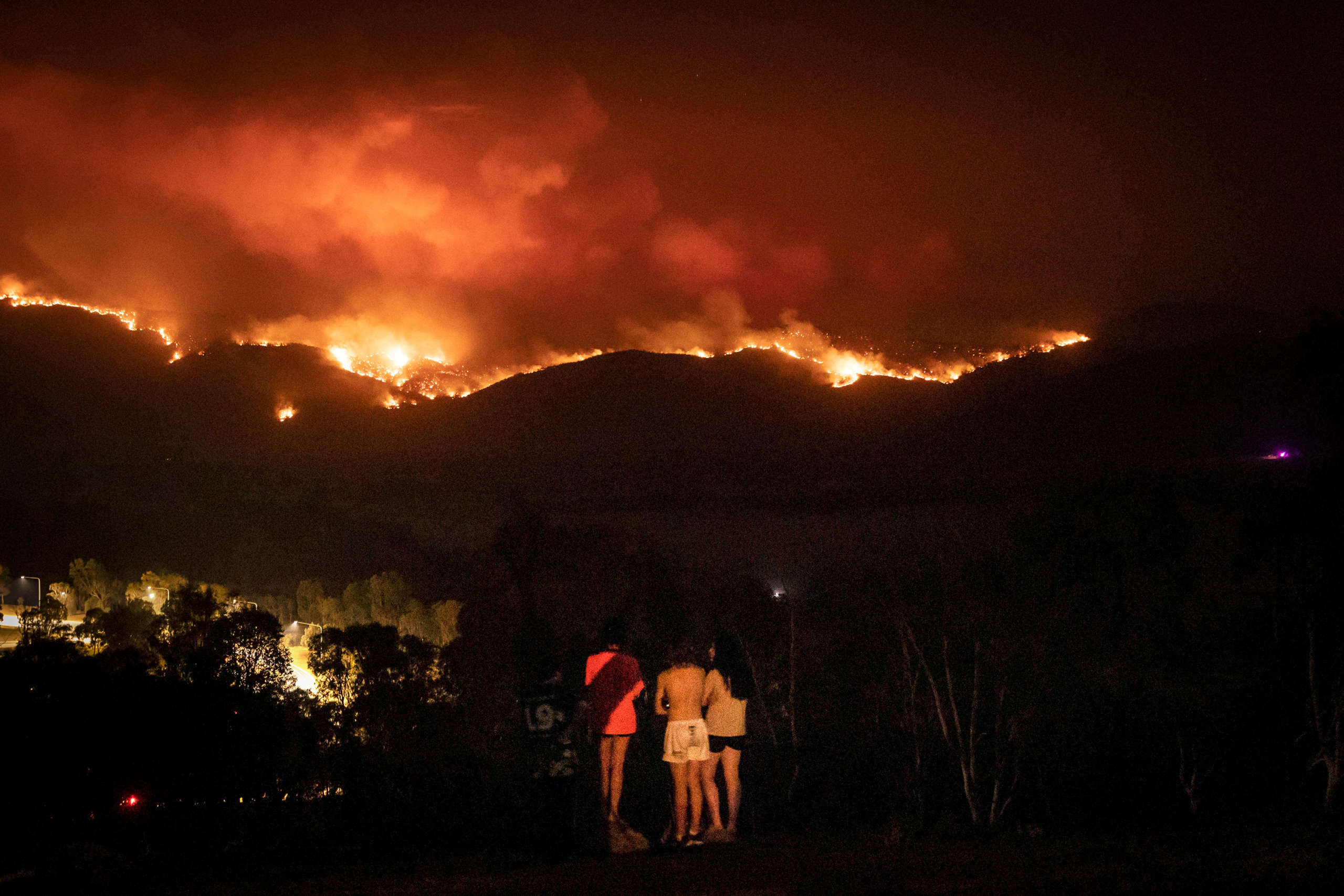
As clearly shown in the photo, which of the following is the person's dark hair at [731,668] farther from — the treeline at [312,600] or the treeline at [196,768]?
the treeline at [312,600]

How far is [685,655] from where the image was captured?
28.5 feet

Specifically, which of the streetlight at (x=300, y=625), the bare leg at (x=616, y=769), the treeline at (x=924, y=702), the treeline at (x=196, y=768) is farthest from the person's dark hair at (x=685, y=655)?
the streetlight at (x=300, y=625)

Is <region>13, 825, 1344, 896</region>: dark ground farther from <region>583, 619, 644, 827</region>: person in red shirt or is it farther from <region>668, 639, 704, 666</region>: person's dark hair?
<region>668, 639, 704, 666</region>: person's dark hair

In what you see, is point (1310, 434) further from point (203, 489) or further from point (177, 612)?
point (203, 489)

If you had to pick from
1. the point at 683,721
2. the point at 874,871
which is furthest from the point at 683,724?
the point at 874,871

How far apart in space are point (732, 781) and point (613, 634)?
1606 mm

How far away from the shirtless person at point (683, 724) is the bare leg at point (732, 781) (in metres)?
0.28

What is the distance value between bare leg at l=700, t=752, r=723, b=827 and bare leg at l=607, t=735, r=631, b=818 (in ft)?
2.14

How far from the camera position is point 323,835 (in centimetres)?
1052

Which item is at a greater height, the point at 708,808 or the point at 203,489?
the point at 203,489

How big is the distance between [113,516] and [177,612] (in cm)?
7104

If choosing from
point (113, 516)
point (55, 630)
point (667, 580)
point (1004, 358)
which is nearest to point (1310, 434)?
point (667, 580)

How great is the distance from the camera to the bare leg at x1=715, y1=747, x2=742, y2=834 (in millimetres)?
8844

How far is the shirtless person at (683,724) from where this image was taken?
8.62m
